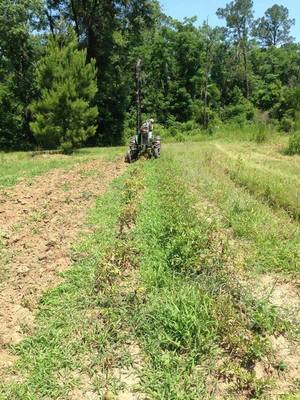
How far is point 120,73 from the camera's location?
1259 inches

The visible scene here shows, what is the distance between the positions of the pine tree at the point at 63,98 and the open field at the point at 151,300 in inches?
561

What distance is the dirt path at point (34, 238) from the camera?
466 centimetres

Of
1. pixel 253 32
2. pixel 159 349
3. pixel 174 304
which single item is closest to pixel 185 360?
pixel 159 349

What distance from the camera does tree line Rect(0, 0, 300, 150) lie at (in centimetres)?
2334

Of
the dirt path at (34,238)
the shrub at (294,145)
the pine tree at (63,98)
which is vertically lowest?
the shrub at (294,145)

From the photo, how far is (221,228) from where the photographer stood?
7.16 metres

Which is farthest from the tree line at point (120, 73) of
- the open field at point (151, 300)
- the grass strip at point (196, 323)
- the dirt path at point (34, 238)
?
the grass strip at point (196, 323)

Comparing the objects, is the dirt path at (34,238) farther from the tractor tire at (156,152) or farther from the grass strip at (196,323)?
the tractor tire at (156,152)

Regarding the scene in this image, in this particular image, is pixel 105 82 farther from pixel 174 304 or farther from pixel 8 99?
pixel 174 304

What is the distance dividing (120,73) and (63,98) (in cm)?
1018

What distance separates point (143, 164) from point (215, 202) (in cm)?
646

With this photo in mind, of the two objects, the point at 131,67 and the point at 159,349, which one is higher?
the point at 131,67

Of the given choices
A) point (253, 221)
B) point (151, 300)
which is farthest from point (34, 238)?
point (253, 221)

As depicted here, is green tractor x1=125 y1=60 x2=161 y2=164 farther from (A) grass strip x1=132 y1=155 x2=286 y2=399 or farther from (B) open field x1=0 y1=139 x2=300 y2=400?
(A) grass strip x1=132 y1=155 x2=286 y2=399
